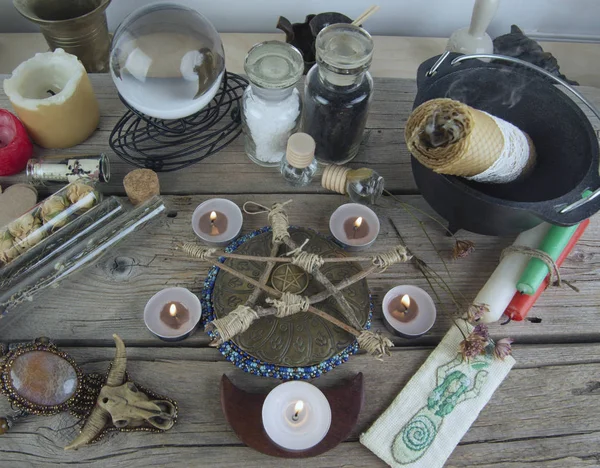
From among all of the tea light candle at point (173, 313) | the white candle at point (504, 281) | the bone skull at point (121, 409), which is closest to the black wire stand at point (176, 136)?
the tea light candle at point (173, 313)

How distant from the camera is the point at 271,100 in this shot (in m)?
0.76

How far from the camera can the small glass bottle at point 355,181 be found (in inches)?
31.1

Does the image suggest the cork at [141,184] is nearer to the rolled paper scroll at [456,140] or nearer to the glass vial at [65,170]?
the glass vial at [65,170]

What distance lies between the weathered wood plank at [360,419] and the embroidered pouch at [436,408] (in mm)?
14

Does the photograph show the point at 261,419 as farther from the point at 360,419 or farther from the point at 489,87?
the point at 489,87

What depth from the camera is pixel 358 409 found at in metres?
0.64

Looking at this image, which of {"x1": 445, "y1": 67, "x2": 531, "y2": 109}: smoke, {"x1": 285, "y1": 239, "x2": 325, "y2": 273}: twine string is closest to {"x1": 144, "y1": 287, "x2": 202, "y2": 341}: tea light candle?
{"x1": 285, "y1": 239, "x2": 325, "y2": 273}: twine string

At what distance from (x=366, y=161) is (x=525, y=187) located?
0.26m

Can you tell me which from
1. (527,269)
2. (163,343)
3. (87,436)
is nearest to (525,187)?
(527,269)

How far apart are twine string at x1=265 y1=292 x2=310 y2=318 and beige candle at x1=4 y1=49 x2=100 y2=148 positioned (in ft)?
1.44

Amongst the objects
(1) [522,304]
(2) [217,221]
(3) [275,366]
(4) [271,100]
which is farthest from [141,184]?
(1) [522,304]

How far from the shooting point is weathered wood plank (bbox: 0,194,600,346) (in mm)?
699

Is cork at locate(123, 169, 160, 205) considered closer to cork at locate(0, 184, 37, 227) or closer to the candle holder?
cork at locate(0, 184, 37, 227)

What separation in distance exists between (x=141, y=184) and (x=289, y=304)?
30cm
